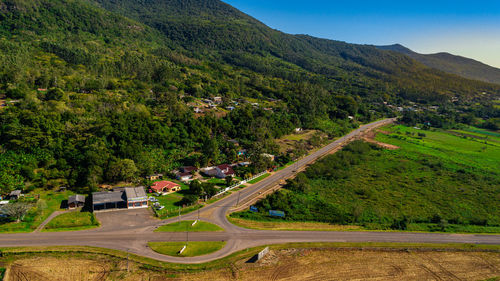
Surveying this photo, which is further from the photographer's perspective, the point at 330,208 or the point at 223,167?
the point at 223,167

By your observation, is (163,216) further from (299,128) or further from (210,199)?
(299,128)

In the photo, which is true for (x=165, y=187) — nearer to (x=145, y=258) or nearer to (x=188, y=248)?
(x=188, y=248)

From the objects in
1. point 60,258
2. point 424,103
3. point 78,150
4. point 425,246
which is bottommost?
point 60,258

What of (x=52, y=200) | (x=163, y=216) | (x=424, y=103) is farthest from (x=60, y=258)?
(x=424, y=103)

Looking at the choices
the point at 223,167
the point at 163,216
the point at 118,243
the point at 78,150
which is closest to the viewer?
the point at 118,243

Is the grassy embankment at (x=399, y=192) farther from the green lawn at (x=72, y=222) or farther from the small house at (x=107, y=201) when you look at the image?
the green lawn at (x=72, y=222)

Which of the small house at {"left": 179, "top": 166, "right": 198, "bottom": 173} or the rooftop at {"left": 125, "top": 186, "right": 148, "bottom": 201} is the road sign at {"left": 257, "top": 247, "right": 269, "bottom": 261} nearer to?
the rooftop at {"left": 125, "top": 186, "right": 148, "bottom": 201}

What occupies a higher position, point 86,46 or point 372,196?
point 86,46
